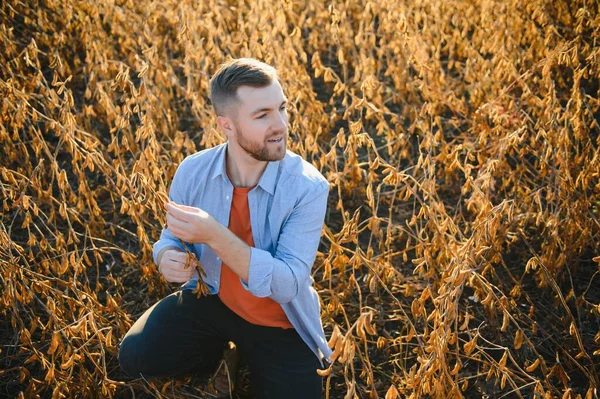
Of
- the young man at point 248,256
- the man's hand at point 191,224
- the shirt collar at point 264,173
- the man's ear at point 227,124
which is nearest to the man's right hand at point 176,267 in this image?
the young man at point 248,256

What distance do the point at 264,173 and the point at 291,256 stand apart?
249mm

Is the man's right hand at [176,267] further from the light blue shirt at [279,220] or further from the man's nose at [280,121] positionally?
the man's nose at [280,121]

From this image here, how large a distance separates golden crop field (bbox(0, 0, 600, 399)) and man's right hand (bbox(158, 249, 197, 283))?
6.7 inches

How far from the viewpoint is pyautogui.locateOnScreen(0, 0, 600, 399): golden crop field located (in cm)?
196

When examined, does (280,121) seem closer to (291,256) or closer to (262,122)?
(262,122)

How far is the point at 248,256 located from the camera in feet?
5.76

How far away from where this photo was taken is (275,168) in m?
1.94

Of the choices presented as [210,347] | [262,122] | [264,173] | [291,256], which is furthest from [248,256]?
[210,347]

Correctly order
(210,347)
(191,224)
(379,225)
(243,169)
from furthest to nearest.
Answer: (379,225) < (210,347) < (243,169) < (191,224)

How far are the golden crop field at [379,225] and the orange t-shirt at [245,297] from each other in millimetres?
217

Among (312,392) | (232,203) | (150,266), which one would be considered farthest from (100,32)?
(312,392)

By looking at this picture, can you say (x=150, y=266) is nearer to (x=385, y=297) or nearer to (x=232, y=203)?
(x=232, y=203)

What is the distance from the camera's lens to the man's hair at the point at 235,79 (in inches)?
73.9

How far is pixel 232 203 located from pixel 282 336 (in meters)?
0.42
